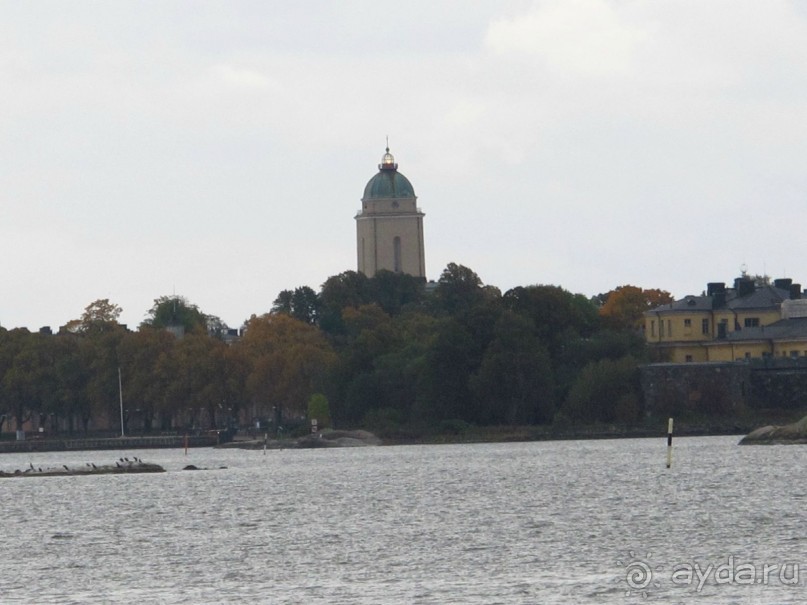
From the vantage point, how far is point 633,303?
16838 centimetres

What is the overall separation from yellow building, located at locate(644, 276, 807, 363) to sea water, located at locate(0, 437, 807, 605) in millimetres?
37781

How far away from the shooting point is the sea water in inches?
1807

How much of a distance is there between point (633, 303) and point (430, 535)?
112 metres

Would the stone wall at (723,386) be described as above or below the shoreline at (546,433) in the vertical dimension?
above

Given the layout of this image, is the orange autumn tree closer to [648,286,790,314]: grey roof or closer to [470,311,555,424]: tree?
[648,286,790,314]: grey roof

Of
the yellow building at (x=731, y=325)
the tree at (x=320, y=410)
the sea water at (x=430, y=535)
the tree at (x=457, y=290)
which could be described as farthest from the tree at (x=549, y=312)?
the tree at (x=457, y=290)

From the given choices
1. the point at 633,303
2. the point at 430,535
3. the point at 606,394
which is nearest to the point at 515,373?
the point at 606,394

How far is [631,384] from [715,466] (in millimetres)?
40104

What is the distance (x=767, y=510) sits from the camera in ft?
199

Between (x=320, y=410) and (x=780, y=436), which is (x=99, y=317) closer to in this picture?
(x=320, y=410)

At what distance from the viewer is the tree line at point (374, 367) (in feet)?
414

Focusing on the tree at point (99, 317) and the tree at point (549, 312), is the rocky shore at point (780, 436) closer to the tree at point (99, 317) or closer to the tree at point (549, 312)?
the tree at point (549, 312)

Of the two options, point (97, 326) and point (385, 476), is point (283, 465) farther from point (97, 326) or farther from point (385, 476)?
point (97, 326)

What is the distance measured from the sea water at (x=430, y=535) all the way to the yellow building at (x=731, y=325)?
37781 millimetres
